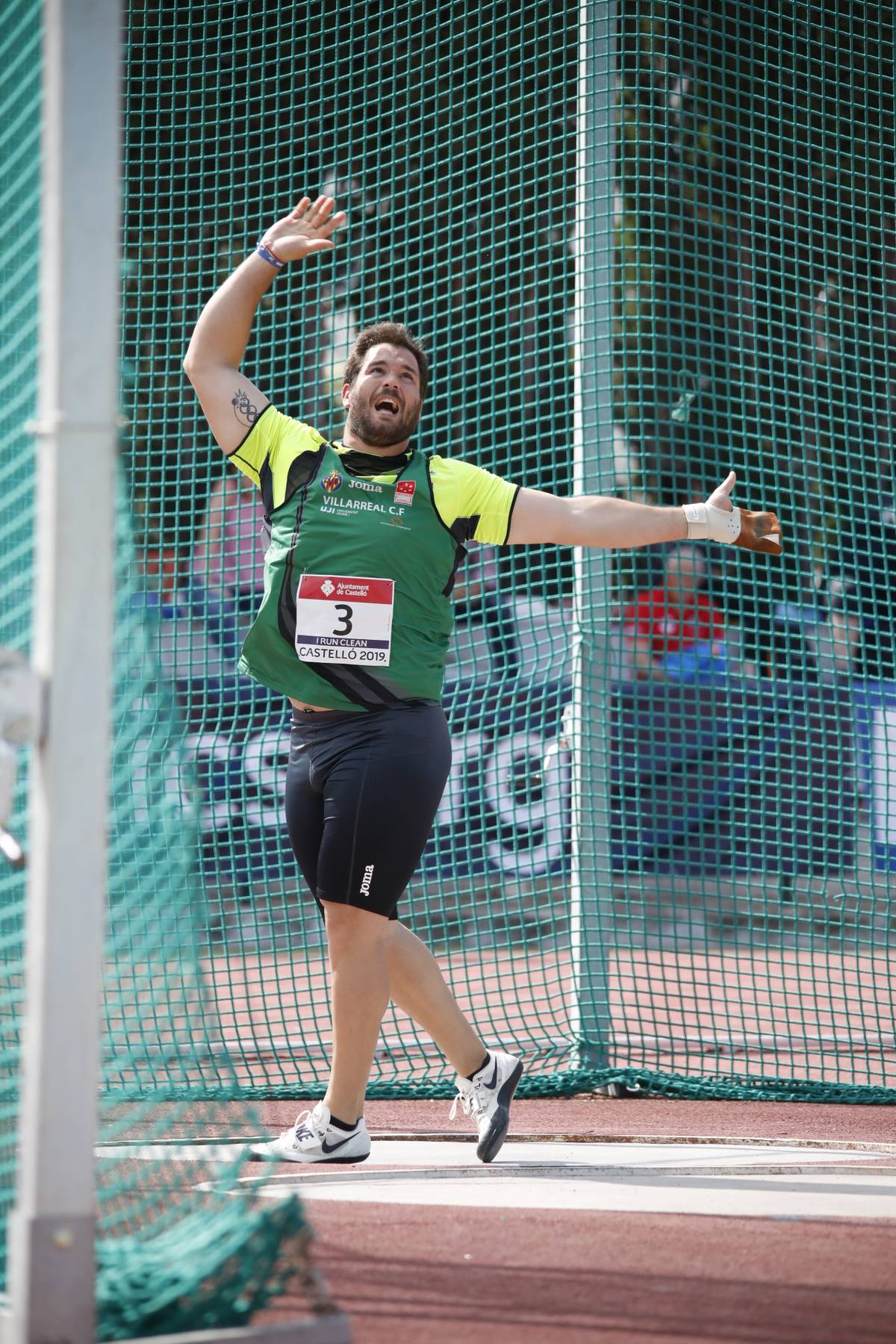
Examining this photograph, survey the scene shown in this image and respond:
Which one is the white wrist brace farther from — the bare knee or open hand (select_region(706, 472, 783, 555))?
the bare knee

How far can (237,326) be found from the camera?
3.90 meters

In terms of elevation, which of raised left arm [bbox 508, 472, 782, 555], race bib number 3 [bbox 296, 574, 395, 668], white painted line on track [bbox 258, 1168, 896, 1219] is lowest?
white painted line on track [bbox 258, 1168, 896, 1219]

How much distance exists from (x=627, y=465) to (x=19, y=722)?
9057mm

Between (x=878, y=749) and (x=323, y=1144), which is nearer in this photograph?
(x=323, y=1144)

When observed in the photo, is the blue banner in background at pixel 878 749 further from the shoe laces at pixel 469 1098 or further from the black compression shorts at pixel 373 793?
the black compression shorts at pixel 373 793

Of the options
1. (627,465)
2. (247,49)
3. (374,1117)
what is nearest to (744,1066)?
(374,1117)

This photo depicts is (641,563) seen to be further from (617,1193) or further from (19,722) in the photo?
(19,722)

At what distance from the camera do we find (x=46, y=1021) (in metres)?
2.17

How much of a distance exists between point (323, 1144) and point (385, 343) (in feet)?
7.22

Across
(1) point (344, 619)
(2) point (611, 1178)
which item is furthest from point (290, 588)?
(2) point (611, 1178)

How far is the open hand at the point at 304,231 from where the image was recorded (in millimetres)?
3861

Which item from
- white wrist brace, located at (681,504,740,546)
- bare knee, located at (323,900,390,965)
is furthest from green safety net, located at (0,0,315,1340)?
white wrist brace, located at (681,504,740,546)

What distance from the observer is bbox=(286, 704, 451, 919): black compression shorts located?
3.79 metres

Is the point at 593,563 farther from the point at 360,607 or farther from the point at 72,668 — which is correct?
the point at 72,668
